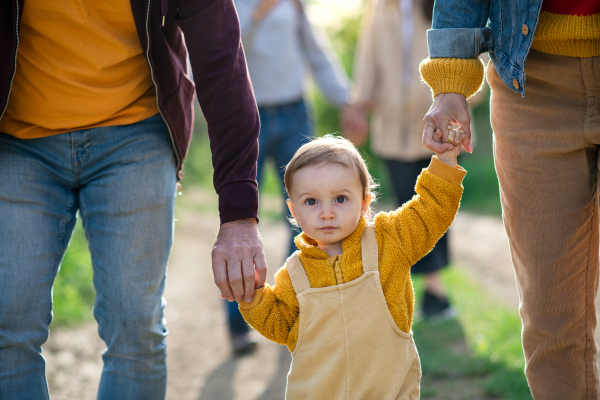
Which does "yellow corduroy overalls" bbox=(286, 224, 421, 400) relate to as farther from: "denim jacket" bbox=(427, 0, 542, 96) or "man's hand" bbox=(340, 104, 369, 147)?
"man's hand" bbox=(340, 104, 369, 147)

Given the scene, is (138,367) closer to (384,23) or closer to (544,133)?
(544,133)

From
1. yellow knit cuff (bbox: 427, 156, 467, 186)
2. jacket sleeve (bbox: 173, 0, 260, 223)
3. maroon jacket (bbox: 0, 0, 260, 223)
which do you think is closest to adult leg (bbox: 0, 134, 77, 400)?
maroon jacket (bbox: 0, 0, 260, 223)

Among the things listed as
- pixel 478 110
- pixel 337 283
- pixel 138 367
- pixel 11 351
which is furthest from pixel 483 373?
pixel 478 110

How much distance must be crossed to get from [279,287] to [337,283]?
0.19m

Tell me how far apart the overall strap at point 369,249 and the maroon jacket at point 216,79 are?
367 mm

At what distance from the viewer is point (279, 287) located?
2115 millimetres

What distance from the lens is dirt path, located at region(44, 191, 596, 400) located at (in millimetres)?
3623

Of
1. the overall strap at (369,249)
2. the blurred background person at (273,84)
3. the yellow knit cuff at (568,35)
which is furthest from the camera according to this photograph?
the blurred background person at (273,84)

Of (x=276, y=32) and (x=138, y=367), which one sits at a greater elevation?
(x=276, y=32)

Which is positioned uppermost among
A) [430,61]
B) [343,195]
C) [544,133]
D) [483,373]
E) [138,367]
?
[430,61]

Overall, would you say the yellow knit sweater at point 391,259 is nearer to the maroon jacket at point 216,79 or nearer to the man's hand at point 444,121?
the man's hand at point 444,121

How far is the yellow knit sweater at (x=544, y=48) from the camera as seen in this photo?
1.96 meters

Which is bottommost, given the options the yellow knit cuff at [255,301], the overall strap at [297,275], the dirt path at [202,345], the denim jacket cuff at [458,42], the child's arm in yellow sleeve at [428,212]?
the dirt path at [202,345]

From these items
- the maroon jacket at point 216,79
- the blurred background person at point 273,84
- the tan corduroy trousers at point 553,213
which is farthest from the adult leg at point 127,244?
the blurred background person at point 273,84
